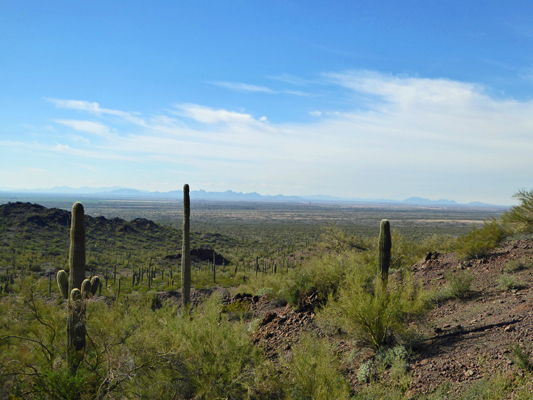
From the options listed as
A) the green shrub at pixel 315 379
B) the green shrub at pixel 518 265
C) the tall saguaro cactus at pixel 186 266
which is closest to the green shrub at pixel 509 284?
the green shrub at pixel 518 265

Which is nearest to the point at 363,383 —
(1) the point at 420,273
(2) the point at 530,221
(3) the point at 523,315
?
(3) the point at 523,315

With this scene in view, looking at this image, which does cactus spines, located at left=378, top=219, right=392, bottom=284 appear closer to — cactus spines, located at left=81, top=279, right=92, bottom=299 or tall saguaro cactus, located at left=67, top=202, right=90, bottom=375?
cactus spines, located at left=81, top=279, right=92, bottom=299

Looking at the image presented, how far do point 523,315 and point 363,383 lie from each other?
4.08 meters

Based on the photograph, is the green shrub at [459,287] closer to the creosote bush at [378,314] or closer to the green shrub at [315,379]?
the creosote bush at [378,314]

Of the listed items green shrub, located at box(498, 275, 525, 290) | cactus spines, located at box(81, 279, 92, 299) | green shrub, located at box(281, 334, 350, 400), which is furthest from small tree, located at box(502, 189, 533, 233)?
cactus spines, located at box(81, 279, 92, 299)

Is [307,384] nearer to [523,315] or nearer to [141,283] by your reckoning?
[523,315]

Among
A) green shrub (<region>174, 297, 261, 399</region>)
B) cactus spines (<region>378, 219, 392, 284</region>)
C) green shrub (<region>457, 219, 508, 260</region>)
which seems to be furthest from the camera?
green shrub (<region>457, 219, 508, 260</region>)

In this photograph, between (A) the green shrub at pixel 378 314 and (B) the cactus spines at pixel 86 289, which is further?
(B) the cactus spines at pixel 86 289

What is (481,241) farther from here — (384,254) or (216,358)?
(216,358)

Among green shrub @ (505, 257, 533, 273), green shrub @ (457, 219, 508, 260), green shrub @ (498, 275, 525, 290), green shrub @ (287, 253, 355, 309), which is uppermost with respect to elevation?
green shrub @ (457, 219, 508, 260)

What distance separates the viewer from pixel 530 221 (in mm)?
15141

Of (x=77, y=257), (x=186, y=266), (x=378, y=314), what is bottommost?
(x=186, y=266)

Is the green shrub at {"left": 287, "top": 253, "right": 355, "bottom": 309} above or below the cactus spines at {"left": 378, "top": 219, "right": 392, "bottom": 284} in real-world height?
below

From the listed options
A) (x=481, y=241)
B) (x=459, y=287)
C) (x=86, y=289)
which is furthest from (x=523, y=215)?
(x=86, y=289)
